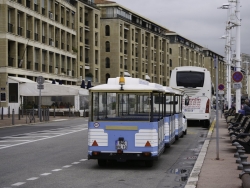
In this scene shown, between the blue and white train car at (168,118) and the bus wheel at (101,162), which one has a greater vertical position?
the blue and white train car at (168,118)

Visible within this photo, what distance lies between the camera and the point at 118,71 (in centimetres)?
9788

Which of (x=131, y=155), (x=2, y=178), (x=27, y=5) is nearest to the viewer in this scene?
(x=2, y=178)

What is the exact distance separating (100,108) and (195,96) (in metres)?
22.6

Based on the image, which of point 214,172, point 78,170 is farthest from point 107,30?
point 214,172

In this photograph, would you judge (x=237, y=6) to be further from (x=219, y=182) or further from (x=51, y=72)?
(x=51, y=72)

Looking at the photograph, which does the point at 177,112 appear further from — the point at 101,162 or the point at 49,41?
the point at 49,41

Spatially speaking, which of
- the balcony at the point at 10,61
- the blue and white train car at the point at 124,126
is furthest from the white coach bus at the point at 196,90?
the balcony at the point at 10,61

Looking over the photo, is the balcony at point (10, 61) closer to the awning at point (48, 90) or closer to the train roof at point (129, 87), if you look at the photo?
the awning at point (48, 90)

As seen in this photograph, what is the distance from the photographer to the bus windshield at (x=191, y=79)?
3712 cm

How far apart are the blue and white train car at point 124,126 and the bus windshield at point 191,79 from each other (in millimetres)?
21677

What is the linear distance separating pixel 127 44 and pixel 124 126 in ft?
294

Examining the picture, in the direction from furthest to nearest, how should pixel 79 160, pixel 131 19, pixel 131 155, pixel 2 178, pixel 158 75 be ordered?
pixel 158 75
pixel 131 19
pixel 79 160
pixel 131 155
pixel 2 178

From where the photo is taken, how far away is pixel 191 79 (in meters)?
37.2

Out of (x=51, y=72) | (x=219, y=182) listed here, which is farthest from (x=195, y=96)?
(x=51, y=72)
